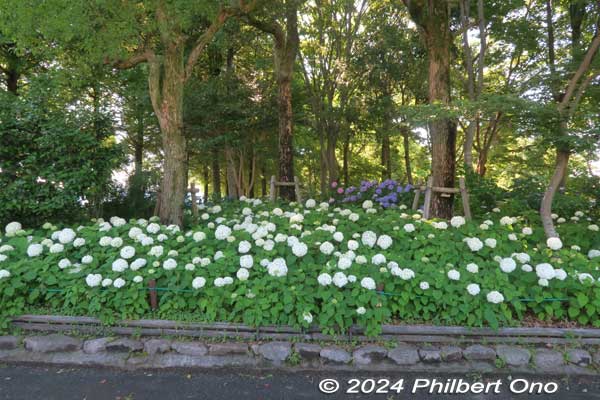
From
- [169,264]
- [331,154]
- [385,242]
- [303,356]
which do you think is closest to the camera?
[303,356]

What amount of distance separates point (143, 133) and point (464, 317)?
12086 mm

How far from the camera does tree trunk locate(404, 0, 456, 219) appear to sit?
16.9 feet

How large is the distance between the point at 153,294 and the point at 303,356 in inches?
56.0

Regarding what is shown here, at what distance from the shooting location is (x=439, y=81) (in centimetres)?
525

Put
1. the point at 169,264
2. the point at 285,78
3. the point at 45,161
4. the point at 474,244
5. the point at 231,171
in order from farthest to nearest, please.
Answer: the point at 231,171 → the point at 285,78 → the point at 45,161 → the point at 474,244 → the point at 169,264

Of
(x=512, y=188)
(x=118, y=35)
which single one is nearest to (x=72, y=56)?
(x=118, y=35)

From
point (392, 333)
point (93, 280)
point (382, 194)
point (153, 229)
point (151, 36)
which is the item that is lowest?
point (392, 333)

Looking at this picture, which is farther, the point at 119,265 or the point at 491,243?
the point at 491,243

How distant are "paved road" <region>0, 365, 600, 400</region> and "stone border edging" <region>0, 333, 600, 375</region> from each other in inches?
2.8

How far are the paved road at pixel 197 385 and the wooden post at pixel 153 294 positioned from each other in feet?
1.83

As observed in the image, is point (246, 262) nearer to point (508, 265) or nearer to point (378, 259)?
point (378, 259)

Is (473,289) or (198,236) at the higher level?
(198,236)

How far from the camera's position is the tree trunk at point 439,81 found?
514 cm

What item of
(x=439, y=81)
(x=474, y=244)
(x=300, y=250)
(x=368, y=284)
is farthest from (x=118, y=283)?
(x=439, y=81)
